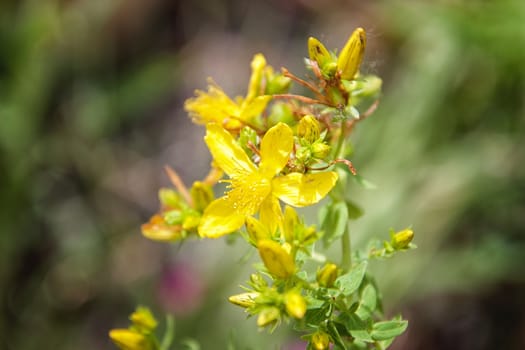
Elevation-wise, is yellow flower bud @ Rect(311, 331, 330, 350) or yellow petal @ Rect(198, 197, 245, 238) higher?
yellow petal @ Rect(198, 197, 245, 238)

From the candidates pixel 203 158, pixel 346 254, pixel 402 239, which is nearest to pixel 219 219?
pixel 346 254

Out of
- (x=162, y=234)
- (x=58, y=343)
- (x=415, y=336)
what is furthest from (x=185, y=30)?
(x=162, y=234)

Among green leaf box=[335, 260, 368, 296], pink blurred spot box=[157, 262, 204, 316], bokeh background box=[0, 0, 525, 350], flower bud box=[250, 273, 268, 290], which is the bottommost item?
pink blurred spot box=[157, 262, 204, 316]

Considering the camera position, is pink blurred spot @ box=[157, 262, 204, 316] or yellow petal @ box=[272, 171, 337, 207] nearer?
yellow petal @ box=[272, 171, 337, 207]

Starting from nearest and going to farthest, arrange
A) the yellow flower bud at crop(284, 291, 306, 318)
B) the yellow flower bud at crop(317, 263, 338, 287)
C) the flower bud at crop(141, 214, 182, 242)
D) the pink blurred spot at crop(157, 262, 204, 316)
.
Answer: the yellow flower bud at crop(284, 291, 306, 318)
the yellow flower bud at crop(317, 263, 338, 287)
the flower bud at crop(141, 214, 182, 242)
the pink blurred spot at crop(157, 262, 204, 316)

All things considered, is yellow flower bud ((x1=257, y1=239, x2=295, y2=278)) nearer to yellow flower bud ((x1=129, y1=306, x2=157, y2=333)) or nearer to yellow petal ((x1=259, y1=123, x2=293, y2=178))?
yellow petal ((x1=259, y1=123, x2=293, y2=178))

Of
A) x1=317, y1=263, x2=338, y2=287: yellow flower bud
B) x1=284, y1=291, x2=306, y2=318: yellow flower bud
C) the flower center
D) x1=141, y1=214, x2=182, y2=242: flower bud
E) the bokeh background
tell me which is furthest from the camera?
the bokeh background

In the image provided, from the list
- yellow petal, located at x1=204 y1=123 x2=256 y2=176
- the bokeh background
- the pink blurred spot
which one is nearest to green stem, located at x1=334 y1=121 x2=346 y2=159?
yellow petal, located at x1=204 y1=123 x2=256 y2=176

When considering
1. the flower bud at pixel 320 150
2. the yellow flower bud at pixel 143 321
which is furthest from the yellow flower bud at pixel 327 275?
the yellow flower bud at pixel 143 321
